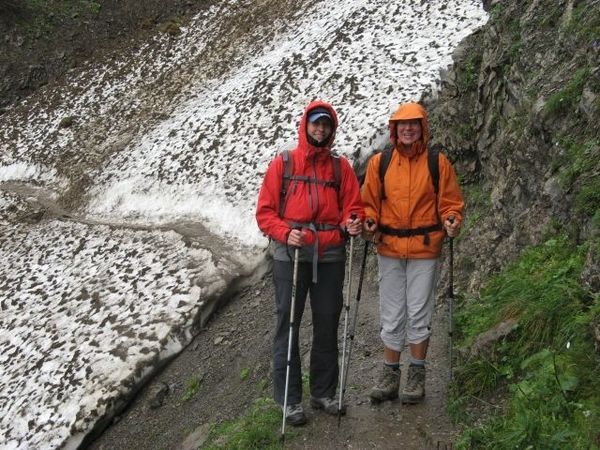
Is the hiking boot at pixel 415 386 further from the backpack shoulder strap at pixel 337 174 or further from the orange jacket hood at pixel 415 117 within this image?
the orange jacket hood at pixel 415 117

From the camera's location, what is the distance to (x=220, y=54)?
23.2 m

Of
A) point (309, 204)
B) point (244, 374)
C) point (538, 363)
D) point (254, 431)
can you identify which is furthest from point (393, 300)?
point (244, 374)

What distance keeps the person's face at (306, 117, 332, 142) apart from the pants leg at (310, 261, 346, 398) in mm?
1339

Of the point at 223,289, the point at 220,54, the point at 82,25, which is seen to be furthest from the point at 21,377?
the point at 82,25

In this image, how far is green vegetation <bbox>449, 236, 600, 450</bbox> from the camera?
482 centimetres

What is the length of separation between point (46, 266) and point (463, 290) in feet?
35.7

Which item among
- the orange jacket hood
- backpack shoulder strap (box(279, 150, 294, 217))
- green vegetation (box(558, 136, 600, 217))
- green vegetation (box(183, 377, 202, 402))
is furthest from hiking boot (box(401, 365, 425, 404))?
green vegetation (box(183, 377, 202, 402))

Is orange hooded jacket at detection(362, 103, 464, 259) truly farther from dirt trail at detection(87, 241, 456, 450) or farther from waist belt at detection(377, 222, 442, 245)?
dirt trail at detection(87, 241, 456, 450)

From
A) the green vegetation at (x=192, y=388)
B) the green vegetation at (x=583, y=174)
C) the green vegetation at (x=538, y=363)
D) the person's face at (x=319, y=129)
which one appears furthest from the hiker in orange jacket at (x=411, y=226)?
the green vegetation at (x=192, y=388)

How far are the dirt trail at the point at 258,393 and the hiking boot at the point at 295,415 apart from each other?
0.08 meters

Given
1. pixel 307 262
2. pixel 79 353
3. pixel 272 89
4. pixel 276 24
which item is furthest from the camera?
pixel 276 24

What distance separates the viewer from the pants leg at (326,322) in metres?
6.47

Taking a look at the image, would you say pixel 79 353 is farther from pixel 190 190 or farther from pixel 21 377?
pixel 190 190

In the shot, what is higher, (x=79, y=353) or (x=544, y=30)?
(x=544, y=30)
